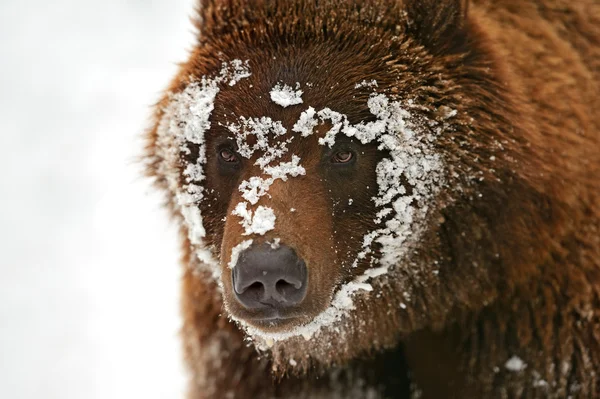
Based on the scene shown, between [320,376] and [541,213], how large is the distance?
135 centimetres

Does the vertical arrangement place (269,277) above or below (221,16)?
below

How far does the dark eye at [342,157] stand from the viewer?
3812 mm

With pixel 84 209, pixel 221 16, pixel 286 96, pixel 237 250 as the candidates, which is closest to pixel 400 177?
pixel 286 96

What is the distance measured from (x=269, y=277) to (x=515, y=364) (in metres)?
1.43

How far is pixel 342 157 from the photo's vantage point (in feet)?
12.5

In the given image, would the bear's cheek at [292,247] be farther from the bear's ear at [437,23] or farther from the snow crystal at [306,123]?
the bear's ear at [437,23]

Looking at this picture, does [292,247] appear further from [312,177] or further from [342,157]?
[342,157]

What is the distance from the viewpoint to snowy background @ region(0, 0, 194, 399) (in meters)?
6.48

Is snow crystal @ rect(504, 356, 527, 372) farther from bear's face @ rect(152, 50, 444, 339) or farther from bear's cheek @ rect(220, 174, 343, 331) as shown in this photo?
bear's cheek @ rect(220, 174, 343, 331)

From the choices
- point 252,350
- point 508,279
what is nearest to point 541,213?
point 508,279

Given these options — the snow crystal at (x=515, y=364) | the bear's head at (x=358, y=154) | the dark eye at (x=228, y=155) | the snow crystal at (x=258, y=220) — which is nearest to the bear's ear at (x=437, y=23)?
the bear's head at (x=358, y=154)

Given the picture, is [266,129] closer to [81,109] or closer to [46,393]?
[46,393]

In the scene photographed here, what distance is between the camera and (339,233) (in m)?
3.80

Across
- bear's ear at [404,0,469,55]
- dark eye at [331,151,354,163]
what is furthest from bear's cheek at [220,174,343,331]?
bear's ear at [404,0,469,55]
